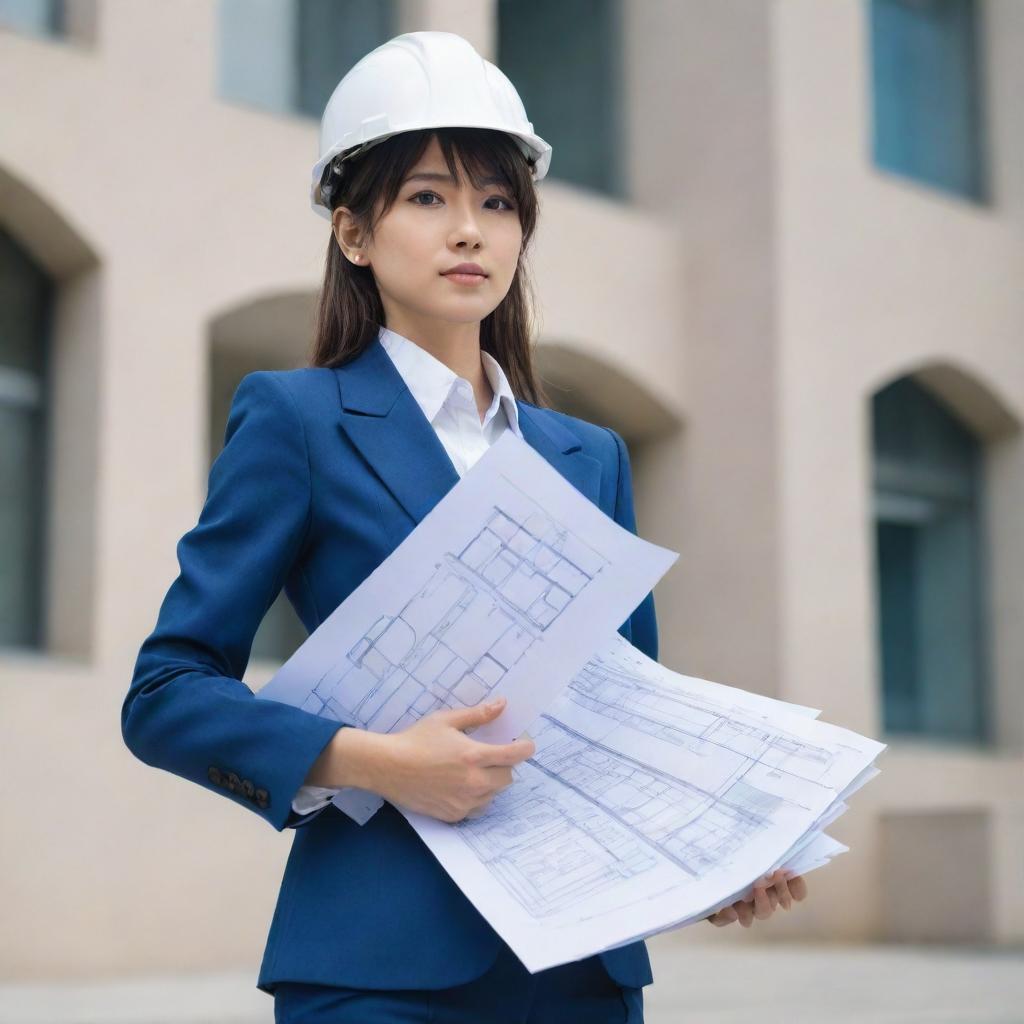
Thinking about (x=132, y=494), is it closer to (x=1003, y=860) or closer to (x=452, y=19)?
(x=452, y=19)

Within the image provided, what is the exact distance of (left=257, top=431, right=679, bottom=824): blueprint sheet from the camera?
135 cm

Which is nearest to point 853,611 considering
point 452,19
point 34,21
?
point 452,19

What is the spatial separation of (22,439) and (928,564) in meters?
5.82

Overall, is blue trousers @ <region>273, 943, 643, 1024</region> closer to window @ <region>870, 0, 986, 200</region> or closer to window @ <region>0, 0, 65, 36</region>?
window @ <region>0, 0, 65, 36</region>

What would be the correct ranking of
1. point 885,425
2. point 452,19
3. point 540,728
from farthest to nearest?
1. point 885,425
2. point 452,19
3. point 540,728

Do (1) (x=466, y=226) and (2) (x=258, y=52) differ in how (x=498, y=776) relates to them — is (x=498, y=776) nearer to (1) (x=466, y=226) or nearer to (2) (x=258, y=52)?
(1) (x=466, y=226)

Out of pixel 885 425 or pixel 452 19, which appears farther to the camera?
pixel 885 425

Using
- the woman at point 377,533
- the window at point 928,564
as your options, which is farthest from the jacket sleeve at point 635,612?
the window at point 928,564

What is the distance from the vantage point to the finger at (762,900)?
1396 millimetres

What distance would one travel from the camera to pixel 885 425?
10555 mm

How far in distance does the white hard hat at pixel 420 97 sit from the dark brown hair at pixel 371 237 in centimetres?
2

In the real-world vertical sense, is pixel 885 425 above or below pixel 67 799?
above

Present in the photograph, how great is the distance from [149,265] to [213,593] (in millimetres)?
6078

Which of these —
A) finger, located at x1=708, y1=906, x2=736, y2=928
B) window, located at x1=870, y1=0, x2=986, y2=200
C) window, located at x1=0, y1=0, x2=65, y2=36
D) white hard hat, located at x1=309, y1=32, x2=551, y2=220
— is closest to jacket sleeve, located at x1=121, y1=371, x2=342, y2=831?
white hard hat, located at x1=309, y1=32, x2=551, y2=220
